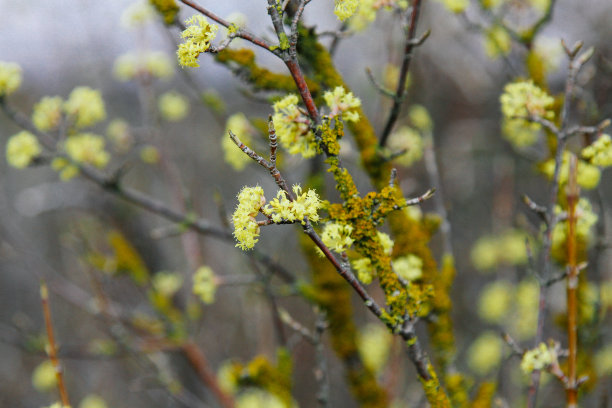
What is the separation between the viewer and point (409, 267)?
70.6 inches

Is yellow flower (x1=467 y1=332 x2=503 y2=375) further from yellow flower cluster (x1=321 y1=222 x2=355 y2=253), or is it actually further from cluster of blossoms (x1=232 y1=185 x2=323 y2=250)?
cluster of blossoms (x1=232 y1=185 x2=323 y2=250)

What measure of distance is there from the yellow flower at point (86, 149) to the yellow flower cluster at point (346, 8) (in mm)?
1827

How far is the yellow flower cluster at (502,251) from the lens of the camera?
3.85 m

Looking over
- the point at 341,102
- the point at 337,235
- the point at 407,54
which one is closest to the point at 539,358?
the point at 337,235

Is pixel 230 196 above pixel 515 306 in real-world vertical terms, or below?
above

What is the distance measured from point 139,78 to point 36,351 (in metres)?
1.96

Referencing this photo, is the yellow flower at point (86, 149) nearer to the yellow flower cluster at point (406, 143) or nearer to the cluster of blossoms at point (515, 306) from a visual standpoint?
the yellow flower cluster at point (406, 143)

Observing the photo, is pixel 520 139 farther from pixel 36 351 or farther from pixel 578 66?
pixel 36 351

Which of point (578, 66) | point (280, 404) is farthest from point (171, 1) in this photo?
point (280, 404)

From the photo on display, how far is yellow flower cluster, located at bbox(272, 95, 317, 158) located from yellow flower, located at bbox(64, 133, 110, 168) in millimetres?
1672

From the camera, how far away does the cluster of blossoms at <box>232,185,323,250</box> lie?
1146mm

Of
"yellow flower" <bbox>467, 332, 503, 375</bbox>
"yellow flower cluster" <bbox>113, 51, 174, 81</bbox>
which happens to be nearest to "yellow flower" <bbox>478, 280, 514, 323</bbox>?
"yellow flower" <bbox>467, 332, 503, 375</bbox>

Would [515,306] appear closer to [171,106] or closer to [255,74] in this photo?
[255,74]

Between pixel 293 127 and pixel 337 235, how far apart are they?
1.09ft
